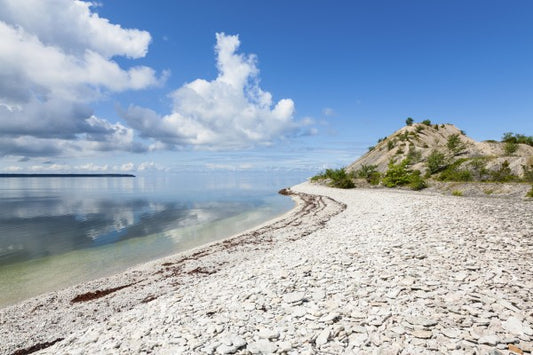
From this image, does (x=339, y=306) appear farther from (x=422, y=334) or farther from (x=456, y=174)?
(x=456, y=174)

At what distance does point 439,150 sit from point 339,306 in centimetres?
9994

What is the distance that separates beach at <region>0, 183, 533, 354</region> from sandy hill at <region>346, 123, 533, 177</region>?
2038 inches

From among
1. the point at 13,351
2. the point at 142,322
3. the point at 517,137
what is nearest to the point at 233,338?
the point at 142,322

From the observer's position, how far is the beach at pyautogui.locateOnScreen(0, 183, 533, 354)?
6395mm

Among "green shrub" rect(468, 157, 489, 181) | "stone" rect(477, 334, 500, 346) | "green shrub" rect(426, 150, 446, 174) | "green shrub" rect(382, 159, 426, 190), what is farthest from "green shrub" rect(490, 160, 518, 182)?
"stone" rect(477, 334, 500, 346)

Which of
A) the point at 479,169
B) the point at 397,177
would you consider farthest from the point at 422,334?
the point at 397,177

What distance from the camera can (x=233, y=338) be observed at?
22.7 ft

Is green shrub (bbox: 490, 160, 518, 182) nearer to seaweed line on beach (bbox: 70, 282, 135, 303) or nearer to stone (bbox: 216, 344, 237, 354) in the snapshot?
stone (bbox: 216, 344, 237, 354)

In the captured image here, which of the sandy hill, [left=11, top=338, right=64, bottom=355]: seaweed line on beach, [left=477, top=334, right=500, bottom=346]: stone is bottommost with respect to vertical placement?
[left=11, top=338, right=64, bottom=355]: seaweed line on beach

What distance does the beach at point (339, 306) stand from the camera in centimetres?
639

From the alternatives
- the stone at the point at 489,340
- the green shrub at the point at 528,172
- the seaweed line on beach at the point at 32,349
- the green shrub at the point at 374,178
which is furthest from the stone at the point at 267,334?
the green shrub at the point at 374,178

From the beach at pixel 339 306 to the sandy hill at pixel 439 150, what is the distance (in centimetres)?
5177

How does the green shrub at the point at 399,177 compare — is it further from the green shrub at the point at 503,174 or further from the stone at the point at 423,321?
the stone at the point at 423,321

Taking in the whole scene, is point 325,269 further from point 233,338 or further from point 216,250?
point 216,250
